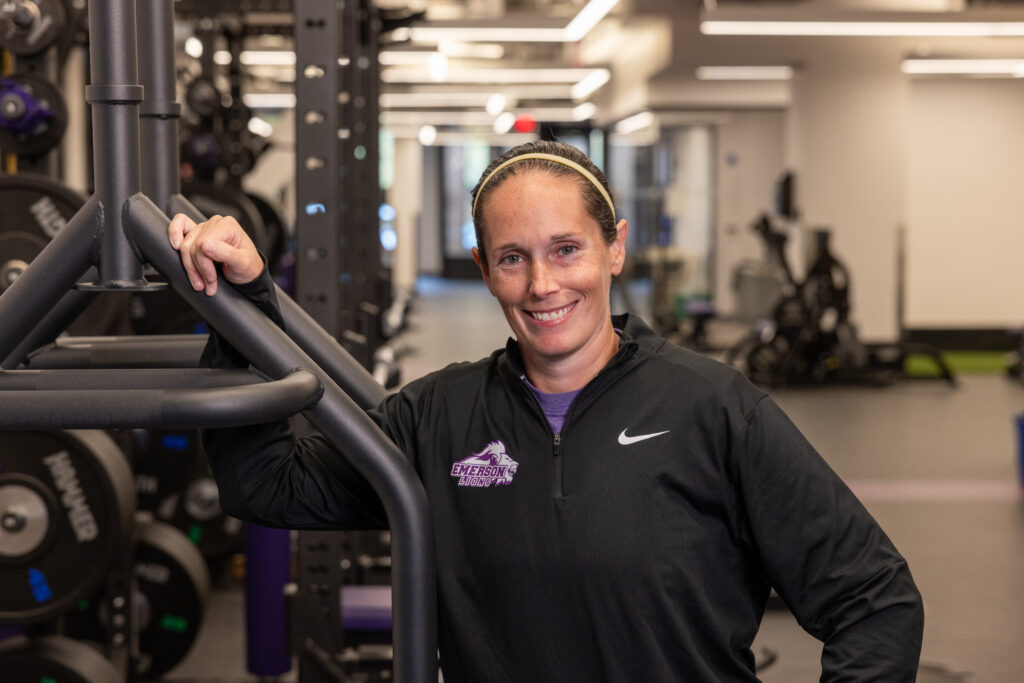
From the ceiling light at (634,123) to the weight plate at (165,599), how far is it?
10845mm

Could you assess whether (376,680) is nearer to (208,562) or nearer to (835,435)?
(208,562)

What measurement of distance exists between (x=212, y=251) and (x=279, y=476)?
0.36m

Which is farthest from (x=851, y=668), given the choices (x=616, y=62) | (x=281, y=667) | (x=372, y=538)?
(x=616, y=62)

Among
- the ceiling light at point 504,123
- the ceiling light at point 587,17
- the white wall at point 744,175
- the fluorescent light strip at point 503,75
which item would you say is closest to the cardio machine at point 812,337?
the ceiling light at point 587,17

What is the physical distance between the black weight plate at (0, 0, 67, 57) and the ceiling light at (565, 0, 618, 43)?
5277 millimetres

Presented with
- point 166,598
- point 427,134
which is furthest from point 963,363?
point 427,134

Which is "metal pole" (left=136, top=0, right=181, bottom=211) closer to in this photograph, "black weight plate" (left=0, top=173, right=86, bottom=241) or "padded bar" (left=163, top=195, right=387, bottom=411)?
"padded bar" (left=163, top=195, right=387, bottom=411)

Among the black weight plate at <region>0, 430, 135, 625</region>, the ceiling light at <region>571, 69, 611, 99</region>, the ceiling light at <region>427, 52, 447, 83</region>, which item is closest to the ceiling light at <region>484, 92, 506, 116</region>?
the ceiling light at <region>571, 69, 611, 99</region>

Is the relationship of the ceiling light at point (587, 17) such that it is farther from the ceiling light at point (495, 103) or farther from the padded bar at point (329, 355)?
the padded bar at point (329, 355)

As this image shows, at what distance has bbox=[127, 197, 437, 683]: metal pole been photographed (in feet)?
4.42

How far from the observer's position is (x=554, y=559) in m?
1.42

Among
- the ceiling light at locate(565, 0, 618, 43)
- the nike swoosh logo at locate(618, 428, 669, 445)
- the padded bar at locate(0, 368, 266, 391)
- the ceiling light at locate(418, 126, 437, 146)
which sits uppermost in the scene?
the ceiling light at locate(565, 0, 618, 43)

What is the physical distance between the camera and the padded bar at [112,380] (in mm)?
1332

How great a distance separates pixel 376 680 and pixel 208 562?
214 centimetres
